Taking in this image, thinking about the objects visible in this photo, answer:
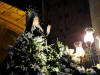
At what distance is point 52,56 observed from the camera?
7848mm

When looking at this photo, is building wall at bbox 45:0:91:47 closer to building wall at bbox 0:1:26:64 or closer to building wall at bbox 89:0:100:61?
building wall at bbox 89:0:100:61

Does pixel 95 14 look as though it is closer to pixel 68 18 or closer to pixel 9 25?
pixel 68 18

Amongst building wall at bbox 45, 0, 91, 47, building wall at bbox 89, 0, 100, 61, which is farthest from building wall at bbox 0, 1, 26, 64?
building wall at bbox 89, 0, 100, 61

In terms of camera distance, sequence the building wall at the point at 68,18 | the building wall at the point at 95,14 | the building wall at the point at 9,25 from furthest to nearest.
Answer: the building wall at the point at 68,18, the building wall at the point at 95,14, the building wall at the point at 9,25

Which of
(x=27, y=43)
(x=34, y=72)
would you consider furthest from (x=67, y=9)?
(x=34, y=72)

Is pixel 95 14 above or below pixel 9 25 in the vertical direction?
above

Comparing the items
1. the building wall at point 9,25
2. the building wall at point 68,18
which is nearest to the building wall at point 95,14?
the building wall at point 68,18

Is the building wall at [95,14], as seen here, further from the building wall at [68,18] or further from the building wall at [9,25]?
the building wall at [9,25]

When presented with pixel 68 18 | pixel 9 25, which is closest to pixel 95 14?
pixel 68 18

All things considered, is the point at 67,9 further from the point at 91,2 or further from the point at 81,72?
the point at 81,72

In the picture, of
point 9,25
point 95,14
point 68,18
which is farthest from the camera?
point 68,18

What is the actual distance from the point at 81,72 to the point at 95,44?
267 cm

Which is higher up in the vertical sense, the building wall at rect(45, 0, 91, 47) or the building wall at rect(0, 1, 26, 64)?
the building wall at rect(45, 0, 91, 47)

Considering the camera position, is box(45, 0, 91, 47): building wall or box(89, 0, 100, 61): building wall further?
box(45, 0, 91, 47): building wall
